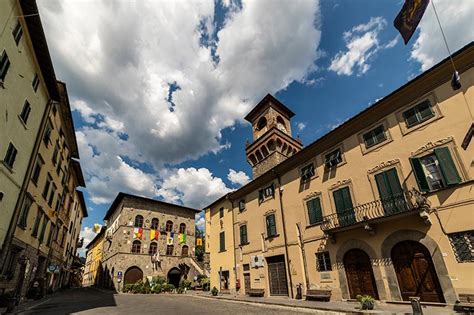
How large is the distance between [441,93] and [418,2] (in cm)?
561

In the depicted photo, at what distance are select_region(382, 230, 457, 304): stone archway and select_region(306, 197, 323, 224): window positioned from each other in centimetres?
429

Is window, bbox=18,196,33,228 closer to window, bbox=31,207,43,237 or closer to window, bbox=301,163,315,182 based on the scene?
window, bbox=31,207,43,237

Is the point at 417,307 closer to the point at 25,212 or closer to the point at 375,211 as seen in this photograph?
the point at 375,211

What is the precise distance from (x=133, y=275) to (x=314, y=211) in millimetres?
27036

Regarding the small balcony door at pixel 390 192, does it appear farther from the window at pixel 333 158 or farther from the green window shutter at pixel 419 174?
the window at pixel 333 158

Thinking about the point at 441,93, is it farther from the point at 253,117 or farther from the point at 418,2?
the point at 253,117

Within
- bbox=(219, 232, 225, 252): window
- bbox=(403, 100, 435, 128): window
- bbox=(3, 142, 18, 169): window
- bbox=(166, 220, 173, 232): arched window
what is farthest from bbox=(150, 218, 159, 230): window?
bbox=(403, 100, 435, 128): window

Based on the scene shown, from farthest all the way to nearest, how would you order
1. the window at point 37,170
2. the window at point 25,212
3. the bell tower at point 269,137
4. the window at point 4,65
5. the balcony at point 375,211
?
the bell tower at point 269,137, the window at point 37,170, the window at point 25,212, the balcony at point 375,211, the window at point 4,65

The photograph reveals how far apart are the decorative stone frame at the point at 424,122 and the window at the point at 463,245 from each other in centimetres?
522

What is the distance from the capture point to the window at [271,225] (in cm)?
1998

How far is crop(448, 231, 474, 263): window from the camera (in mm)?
9914

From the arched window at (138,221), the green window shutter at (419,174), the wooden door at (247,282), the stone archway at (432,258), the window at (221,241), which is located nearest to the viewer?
the stone archway at (432,258)

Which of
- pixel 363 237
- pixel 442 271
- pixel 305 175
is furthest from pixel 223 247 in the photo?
pixel 442 271

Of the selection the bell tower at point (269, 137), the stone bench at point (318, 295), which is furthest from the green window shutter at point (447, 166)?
the bell tower at point (269, 137)
